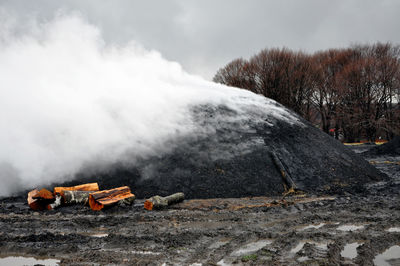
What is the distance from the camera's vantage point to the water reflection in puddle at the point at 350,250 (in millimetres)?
2828

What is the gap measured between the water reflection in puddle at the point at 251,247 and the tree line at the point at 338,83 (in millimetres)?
20920

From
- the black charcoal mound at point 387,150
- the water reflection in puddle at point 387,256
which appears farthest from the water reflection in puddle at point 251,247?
the black charcoal mound at point 387,150

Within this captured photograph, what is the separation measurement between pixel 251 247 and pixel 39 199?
3887mm

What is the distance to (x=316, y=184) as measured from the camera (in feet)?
20.6

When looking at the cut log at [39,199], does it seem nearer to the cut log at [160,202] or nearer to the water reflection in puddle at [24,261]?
the cut log at [160,202]

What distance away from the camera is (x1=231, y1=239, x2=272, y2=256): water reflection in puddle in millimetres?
2953

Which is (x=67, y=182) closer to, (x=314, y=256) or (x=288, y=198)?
(x=288, y=198)

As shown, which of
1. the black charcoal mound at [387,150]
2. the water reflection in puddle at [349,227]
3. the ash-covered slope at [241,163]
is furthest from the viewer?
the black charcoal mound at [387,150]

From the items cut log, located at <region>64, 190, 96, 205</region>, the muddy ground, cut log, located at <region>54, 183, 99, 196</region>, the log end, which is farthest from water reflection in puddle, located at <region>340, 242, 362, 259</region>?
cut log, located at <region>54, 183, 99, 196</region>

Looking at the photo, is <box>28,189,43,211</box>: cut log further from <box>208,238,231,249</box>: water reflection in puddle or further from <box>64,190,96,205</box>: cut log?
<box>208,238,231,249</box>: water reflection in puddle

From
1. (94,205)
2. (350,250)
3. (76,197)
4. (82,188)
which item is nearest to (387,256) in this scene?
(350,250)

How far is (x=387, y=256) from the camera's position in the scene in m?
2.80

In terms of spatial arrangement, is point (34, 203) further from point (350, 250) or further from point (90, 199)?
point (350, 250)

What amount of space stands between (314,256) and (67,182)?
497 cm
